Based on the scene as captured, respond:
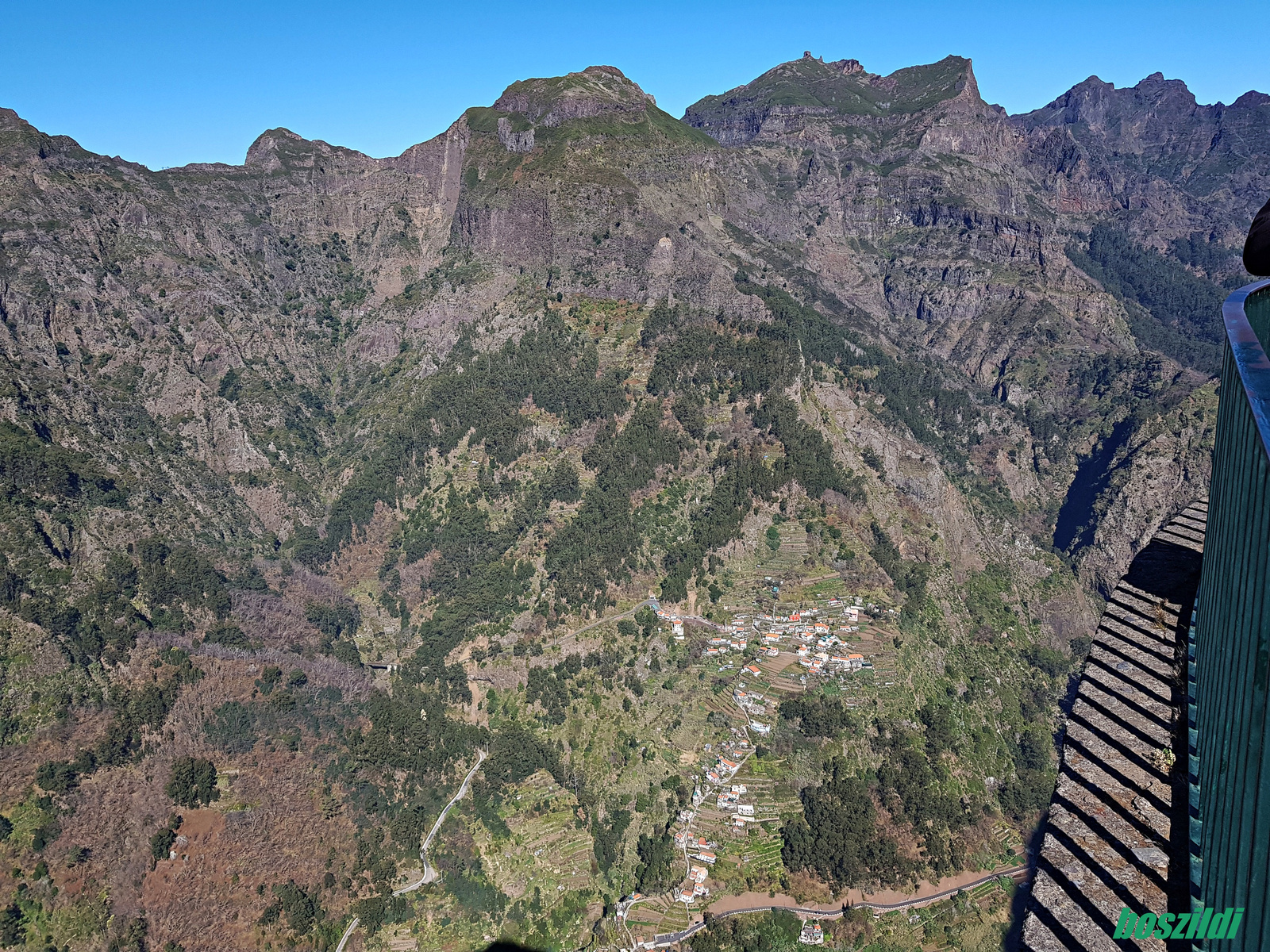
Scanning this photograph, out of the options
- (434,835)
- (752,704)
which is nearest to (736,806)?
(752,704)

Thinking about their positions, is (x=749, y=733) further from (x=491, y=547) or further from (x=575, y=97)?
(x=575, y=97)

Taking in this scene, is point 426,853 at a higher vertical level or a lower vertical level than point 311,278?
lower

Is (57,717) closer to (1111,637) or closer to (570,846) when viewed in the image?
(570,846)

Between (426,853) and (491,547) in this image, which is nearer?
(426,853)

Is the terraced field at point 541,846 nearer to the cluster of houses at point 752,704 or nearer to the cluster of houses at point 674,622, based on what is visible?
the cluster of houses at point 752,704

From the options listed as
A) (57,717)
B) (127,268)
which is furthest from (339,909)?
(127,268)

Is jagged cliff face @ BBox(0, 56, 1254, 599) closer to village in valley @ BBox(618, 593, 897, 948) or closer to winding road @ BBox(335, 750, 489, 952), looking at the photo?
village in valley @ BBox(618, 593, 897, 948)

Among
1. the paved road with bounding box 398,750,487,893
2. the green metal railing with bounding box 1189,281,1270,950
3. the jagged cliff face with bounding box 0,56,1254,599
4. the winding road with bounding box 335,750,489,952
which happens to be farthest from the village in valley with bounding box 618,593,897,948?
the green metal railing with bounding box 1189,281,1270,950

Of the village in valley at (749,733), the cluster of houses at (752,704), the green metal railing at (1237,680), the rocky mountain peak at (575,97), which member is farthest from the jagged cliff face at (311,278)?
the green metal railing at (1237,680)
